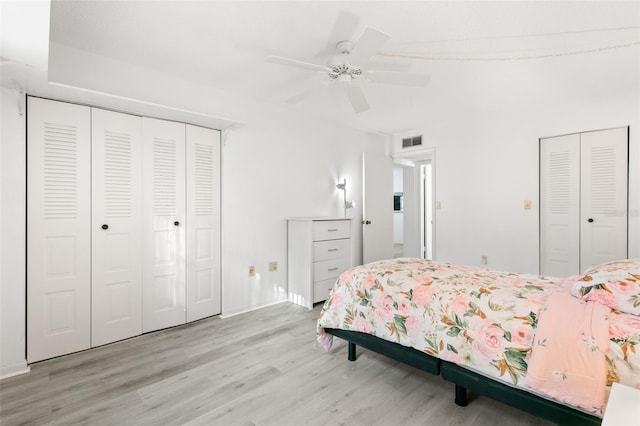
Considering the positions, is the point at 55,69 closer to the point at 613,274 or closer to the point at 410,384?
the point at 410,384

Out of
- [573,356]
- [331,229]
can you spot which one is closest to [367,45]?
[573,356]

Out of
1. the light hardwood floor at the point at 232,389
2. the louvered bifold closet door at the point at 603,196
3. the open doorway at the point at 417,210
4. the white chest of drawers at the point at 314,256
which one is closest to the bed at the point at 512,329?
the light hardwood floor at the point at 232,389

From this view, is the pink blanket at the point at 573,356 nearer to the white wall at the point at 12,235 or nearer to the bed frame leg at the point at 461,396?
the bed frame leg at the point at 461,396

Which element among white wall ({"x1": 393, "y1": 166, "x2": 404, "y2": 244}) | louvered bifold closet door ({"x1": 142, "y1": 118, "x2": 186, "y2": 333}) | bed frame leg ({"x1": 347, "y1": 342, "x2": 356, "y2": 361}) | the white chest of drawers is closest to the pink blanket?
bed frame leg ({"x1": 347, "y1": 342, "x2": 356, "y2": 361})

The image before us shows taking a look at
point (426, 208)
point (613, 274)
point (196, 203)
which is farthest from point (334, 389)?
point (426, 208)

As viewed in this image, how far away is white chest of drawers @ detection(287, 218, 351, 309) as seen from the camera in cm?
346

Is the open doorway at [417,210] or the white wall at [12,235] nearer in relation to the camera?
the white wall at [12,235]

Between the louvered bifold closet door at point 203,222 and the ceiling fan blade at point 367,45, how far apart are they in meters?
1.78

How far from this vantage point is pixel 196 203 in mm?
3039

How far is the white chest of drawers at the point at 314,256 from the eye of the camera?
3.46 m

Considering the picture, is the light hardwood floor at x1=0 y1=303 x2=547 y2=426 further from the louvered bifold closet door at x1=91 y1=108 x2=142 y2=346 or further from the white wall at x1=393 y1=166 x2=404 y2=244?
the white wall at x1=393 y1=166 x2=404 y2=244

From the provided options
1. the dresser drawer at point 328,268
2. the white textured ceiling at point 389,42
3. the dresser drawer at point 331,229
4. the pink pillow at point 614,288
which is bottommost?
the dresser drawer at point 328,268

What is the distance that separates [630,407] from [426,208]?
212 inches

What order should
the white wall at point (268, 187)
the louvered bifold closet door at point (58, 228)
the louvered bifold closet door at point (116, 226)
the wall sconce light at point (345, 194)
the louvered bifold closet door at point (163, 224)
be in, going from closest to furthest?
the louvered bifold closet door at point (58, 228) < the louvered bifold closet door at point (116, 226) < the louvered bifold closet door at point (163, 224) < the white wall at point (268, 187) < the wall sconce light at point (345, 194)
